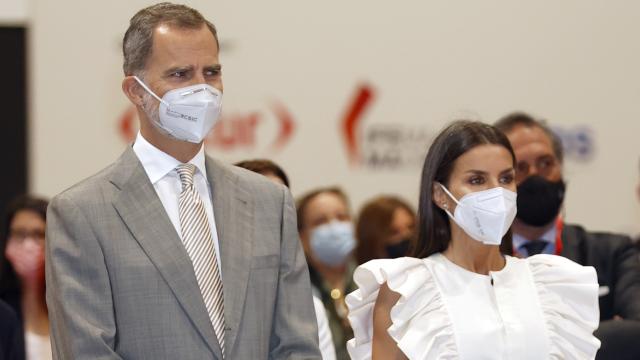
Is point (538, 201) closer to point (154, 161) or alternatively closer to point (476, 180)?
point (476, 180)

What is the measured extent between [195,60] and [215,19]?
13.3 feet

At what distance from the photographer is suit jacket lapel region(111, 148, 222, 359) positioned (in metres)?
3.29

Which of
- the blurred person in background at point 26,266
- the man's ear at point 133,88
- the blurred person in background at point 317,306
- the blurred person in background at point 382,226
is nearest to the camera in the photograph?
the man's ear at point 133,88

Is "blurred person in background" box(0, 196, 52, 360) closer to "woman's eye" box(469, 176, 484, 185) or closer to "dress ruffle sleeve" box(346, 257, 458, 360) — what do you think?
"dress ruffle sleeve" box(346, 257, 458, 360)

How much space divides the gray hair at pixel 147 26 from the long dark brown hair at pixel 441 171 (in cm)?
110

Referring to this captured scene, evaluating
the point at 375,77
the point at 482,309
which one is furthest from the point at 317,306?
the point at 375,77

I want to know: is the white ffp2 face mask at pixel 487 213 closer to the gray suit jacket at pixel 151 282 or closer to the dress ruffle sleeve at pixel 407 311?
the dress ruffle sleeve at pixel 407 311

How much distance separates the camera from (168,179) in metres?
3.47

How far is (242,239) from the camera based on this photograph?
3.44 meters

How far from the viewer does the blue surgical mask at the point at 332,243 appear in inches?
235

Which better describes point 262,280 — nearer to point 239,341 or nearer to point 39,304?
point 239,341

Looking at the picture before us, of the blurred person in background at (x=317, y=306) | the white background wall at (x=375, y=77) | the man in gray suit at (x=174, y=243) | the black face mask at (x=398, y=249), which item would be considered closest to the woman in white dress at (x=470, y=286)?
the blurred person in background at (x=317, y=306)

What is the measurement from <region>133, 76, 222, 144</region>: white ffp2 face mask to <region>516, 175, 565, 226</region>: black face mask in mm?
1911

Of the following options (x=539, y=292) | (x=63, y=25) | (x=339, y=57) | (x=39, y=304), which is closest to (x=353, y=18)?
(x=339, y=57)
